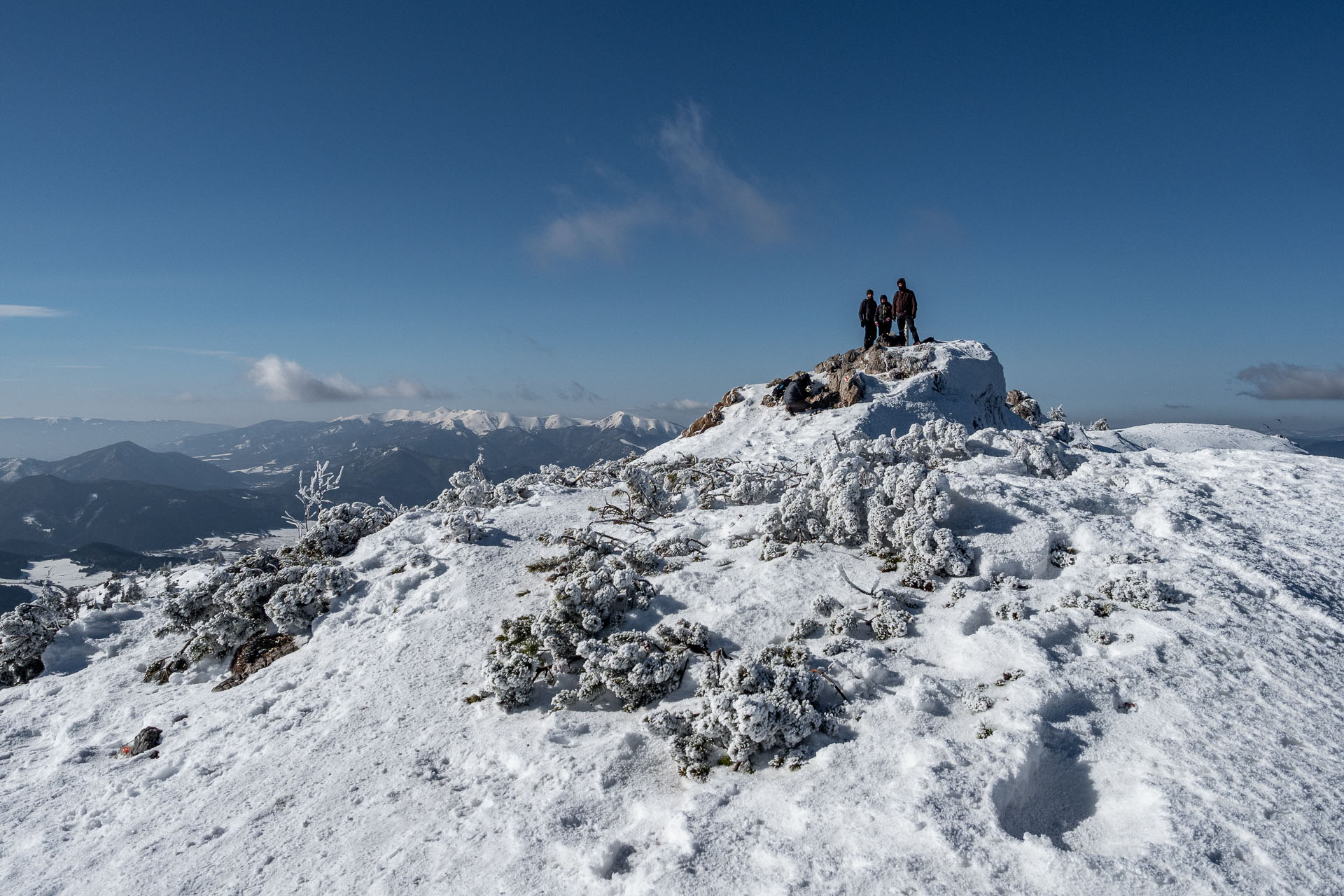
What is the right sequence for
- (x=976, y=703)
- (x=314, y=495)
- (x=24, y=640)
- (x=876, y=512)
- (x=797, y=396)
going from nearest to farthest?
(x=976, y=703) → (x=876, y=512) → (x=24, y=640) → (x=314, y=495) → (x=797, y=396)

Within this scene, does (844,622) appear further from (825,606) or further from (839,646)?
(825,606)

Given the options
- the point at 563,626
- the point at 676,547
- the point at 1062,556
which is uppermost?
the point at 1062,556

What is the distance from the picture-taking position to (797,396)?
2616 cm

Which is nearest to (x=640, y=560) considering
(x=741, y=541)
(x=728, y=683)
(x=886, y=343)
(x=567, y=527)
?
(x=741, y=541)

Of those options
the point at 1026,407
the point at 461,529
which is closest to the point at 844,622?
the point at 461,529

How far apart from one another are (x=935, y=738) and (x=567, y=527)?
9942mm

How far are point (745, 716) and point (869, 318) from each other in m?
26.6

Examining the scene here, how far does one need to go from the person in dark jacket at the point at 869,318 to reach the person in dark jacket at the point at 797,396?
5329mm

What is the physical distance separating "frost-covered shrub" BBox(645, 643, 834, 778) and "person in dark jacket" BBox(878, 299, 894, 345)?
83.5 ft

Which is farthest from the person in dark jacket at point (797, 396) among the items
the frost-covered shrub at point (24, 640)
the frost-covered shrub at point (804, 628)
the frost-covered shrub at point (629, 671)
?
the frost-covered shrub at point (24, 640)

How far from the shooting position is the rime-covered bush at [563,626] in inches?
332

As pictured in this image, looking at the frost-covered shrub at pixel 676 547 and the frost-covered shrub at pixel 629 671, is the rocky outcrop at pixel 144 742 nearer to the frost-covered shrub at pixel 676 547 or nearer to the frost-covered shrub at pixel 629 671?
the frost-covered shrub at pixel 629 671

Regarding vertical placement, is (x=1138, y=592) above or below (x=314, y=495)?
below

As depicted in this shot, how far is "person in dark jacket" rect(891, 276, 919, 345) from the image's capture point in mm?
28375
